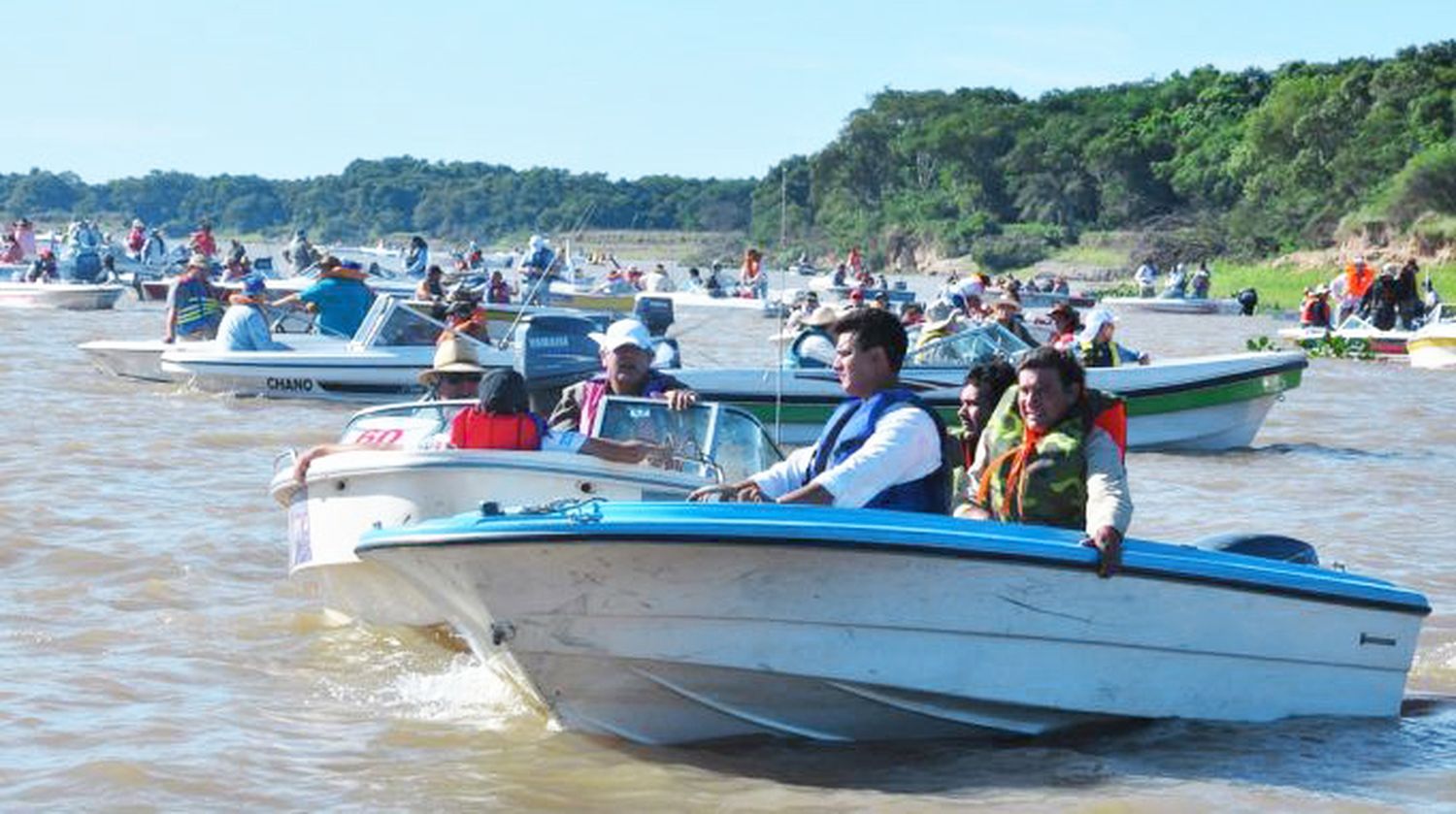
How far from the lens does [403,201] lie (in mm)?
95375

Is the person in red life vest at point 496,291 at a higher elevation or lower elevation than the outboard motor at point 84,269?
higher

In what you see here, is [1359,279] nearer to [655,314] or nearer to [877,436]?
[655,314]

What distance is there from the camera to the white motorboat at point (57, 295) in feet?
139

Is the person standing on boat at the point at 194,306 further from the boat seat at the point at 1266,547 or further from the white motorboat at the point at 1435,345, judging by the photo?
the white motorboat at the point at 1435,345

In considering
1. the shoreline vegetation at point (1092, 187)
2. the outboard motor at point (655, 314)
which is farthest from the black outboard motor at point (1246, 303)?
the outboard motor at point (655, 314)

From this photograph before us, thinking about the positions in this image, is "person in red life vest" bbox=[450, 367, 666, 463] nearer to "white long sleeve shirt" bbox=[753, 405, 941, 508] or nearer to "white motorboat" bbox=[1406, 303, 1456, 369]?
"white long sleeve shirt" bbox=[753, 405, 941, 508]

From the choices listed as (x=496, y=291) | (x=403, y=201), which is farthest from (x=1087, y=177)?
(x=496, y=291)

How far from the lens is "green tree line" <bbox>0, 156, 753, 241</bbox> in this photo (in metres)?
35.3

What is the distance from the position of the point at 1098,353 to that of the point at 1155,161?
290 ft

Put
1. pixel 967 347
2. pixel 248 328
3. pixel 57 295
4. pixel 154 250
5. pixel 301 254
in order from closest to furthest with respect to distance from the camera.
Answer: pixel 967 347
pixel 248 328
pixel 301 254
pixel 57 295
pixel 154 250

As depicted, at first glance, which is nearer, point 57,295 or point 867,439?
point 867,439

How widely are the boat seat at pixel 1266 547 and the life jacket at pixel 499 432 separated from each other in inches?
112

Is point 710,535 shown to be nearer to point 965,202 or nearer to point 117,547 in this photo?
point 117,547

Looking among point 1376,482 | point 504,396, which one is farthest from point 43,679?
point 1376,482
